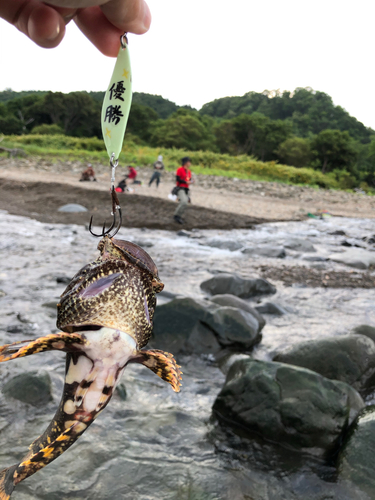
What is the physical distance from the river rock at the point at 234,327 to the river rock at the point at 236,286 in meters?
1.64

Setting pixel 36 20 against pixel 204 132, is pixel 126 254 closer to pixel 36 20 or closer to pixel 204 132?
pixel 36 20

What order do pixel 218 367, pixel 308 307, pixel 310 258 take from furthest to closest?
pixel 310 258, pixel 308 307, pixel 218 367

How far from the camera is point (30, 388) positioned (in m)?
3.41

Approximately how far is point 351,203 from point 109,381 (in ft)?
81.3

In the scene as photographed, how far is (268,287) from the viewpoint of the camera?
700 cm

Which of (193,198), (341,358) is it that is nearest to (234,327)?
(341,358)

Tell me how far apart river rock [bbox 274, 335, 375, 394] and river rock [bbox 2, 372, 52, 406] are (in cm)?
236

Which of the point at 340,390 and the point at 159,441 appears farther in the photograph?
the point at 340,390

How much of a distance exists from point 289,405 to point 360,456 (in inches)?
24.5

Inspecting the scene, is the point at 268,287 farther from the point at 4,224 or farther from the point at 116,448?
the point at 4,224

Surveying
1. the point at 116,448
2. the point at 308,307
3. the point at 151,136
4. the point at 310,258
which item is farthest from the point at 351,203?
the point at 151,136

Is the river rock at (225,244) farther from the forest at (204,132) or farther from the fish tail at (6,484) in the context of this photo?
the forest at (204,132)

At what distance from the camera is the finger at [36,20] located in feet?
7.20

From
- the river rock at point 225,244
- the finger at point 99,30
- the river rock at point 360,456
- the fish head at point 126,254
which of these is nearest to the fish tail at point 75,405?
the fish head at point 126,254
